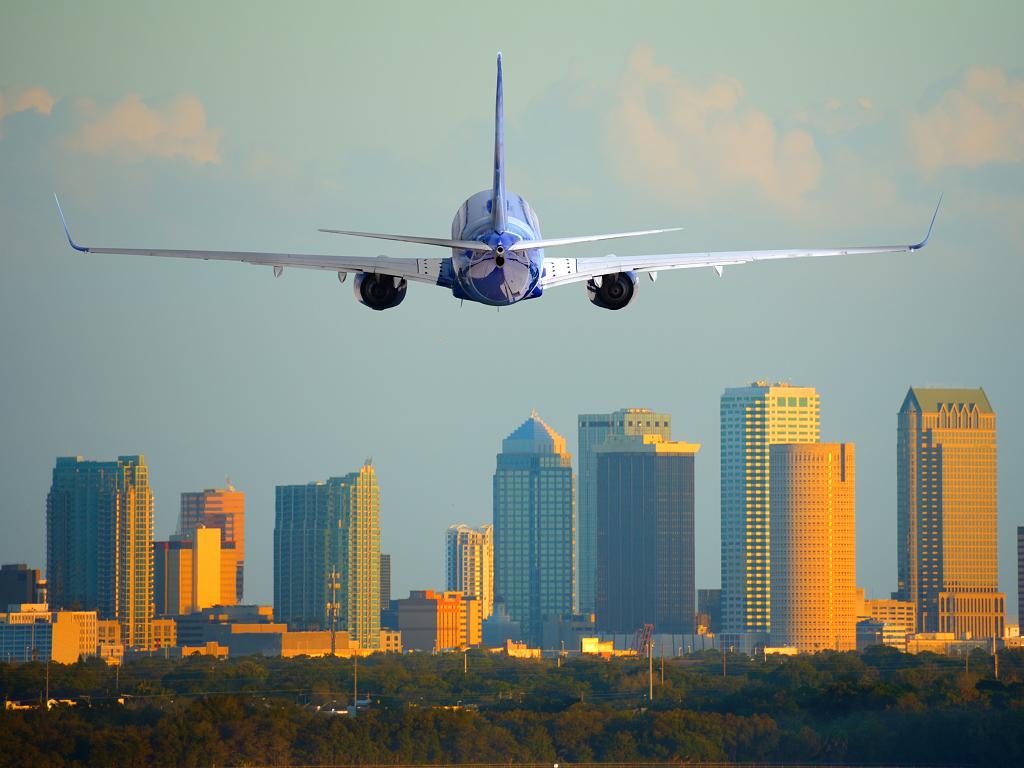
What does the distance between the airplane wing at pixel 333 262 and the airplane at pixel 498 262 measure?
38 millimetres

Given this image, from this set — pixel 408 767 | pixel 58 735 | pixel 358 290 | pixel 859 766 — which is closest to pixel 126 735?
pixel 58 735

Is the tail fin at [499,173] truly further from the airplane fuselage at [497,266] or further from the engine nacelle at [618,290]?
the engine nacelle at [618,290]

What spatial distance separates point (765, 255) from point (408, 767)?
12557 cm

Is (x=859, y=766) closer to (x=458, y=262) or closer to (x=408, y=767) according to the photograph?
(x=408, y=767)

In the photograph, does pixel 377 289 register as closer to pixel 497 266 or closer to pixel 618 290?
pixel 497 266

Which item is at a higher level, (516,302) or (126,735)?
(516,302)

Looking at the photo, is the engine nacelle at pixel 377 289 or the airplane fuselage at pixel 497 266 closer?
the airplane fuselage at pixel 497 266

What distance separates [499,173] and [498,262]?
6323 mm

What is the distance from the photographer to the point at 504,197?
268 feet

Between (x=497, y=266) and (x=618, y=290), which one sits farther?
(x=618, y=290)

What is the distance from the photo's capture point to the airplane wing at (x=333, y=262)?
7838 centimetres

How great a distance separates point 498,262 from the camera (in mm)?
77938

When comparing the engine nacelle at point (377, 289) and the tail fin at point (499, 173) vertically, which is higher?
the tail fin at point (499, 173)

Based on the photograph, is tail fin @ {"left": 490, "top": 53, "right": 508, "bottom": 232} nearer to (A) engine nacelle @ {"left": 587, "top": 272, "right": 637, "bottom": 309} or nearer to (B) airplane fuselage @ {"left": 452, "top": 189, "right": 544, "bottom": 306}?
(B) airplane fuselage @ {"left": 452, "top": 189, "right": 544, "bottom": 306}
